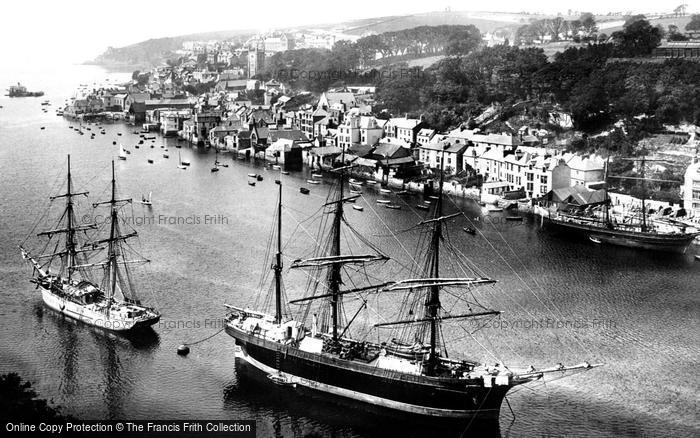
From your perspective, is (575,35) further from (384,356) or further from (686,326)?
(384,356)

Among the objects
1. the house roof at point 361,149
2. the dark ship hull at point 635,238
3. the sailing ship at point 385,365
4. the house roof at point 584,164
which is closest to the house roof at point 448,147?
the house roof at point 361,149

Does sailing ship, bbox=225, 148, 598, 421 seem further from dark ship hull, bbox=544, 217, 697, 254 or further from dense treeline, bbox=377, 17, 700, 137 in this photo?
dense treeline, bbox=377, 17, 700, 137

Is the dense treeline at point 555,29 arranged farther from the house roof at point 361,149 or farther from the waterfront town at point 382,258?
the house roof at point 361,149

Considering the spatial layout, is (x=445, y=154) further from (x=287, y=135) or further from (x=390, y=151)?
(x=287, y=135)

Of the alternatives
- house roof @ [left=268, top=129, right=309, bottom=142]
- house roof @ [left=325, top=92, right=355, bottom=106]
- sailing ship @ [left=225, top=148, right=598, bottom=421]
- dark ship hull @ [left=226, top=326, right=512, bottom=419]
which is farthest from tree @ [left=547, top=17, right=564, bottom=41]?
dark ship hull @ [left=226, top=326, right=512, bottom=419]

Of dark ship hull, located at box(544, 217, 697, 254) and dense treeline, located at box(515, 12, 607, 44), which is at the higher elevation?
dense treeline, located at box(515, 12, 607, 44)

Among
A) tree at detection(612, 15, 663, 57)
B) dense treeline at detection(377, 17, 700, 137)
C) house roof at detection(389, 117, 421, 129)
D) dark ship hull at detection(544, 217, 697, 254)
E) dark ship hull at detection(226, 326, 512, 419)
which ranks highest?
tree at detection(612, 15, 663, 57)

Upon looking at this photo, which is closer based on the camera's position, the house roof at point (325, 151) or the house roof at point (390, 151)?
the house roof at point (390, 151)
